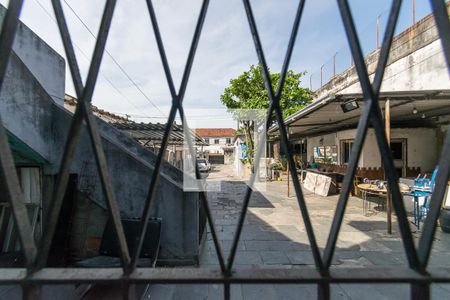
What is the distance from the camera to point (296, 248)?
4230 millimetres

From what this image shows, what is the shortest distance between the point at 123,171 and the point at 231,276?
3.28 meters

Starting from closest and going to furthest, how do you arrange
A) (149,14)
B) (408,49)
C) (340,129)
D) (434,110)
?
(149,14)
(434,110)
(408,49)
(340,129)

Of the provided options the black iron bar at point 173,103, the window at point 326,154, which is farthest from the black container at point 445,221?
the window at point 326,154

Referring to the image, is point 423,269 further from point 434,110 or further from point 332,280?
point 434,110

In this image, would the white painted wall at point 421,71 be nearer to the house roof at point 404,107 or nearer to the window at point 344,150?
the house roof at point 404,107

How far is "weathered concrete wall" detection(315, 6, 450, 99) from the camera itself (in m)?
6.61

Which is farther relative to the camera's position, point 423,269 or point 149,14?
point 149,14

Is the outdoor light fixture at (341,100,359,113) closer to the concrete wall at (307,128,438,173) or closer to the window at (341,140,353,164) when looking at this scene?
the concrete wall at (307,128,438,173)

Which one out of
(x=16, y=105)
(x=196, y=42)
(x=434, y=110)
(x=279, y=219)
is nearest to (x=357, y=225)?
(x=279, y=219)

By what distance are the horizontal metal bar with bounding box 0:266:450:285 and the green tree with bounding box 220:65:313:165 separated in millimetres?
13839

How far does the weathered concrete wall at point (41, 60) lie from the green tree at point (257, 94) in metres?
10.8

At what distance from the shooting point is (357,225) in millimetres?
5438

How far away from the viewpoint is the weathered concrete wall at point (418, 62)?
6.61 metres

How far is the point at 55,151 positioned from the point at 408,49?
31.3ft
